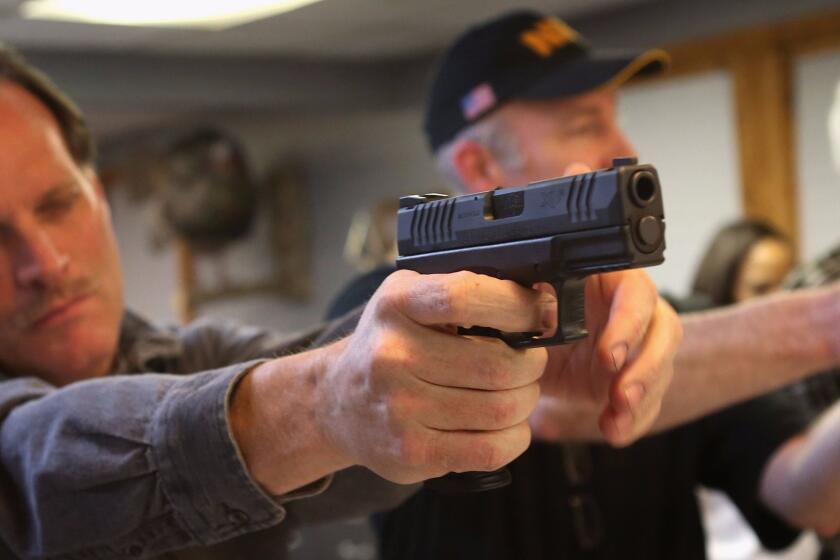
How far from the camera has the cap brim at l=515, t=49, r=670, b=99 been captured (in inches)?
69.3

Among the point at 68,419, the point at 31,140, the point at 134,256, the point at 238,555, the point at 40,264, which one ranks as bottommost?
the point at 134,256

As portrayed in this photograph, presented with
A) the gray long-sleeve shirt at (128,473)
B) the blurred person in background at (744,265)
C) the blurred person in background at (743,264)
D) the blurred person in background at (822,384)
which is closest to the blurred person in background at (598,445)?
the blurred person in background at (822,384)

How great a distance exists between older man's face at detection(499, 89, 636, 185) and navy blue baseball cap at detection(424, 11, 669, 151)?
0.12ft

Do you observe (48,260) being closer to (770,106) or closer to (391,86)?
(770,106)

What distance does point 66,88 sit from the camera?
4.99 meters

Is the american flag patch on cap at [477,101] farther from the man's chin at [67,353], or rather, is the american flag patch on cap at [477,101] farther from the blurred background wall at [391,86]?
→ the blurred background wall at [391,86]

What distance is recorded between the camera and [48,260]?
3.66 ft

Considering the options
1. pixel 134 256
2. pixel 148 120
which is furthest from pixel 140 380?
pixel 134 256

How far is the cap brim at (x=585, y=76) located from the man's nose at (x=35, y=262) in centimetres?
98

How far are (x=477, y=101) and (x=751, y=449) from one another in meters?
0.84

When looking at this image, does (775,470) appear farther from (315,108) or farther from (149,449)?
(315,108)

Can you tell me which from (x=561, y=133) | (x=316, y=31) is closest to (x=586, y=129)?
(x=561, y=133)

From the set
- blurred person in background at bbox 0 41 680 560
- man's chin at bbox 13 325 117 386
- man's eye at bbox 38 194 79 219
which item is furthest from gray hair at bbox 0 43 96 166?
man's chin at bbox 13 325 117 386

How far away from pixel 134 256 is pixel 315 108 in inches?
112
